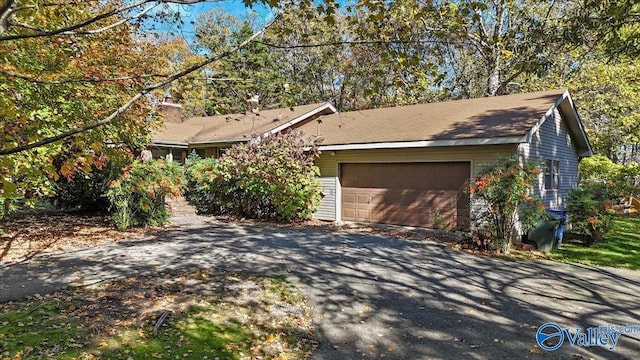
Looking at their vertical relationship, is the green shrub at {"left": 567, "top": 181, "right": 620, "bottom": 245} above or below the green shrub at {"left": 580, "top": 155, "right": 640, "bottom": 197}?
below

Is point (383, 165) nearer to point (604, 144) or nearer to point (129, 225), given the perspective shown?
point (129, 225)

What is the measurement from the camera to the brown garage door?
11.1 metres

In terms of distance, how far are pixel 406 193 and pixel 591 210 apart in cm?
462

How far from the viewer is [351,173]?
13.4 m

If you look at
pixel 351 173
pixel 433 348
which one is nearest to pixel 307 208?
pixel 351 173

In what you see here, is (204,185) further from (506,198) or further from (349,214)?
(506,198)

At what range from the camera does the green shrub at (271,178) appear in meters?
12.7

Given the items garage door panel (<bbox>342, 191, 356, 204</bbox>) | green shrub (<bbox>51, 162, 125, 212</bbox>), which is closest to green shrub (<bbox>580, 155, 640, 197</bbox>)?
garage door panel (<bbox>342, 191, 356, 204</bbox>)

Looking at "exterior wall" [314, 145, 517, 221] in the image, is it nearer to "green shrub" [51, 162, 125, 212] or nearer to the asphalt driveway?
the asphalt driveway

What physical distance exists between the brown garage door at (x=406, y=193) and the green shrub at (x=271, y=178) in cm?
131

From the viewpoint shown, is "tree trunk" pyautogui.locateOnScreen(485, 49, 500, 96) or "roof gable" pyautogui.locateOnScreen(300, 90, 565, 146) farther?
"tree trunk" pyautogui.locateOnScreen(485, 49, 500, 96)

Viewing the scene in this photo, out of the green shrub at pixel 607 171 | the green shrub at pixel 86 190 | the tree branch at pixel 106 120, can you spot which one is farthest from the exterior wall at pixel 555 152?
the green shrub at pixel 86 190

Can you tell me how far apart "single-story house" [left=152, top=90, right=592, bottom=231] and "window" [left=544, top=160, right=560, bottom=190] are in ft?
0.10

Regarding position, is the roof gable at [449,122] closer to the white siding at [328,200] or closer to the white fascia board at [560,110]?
the white fascia board at [560,110]
